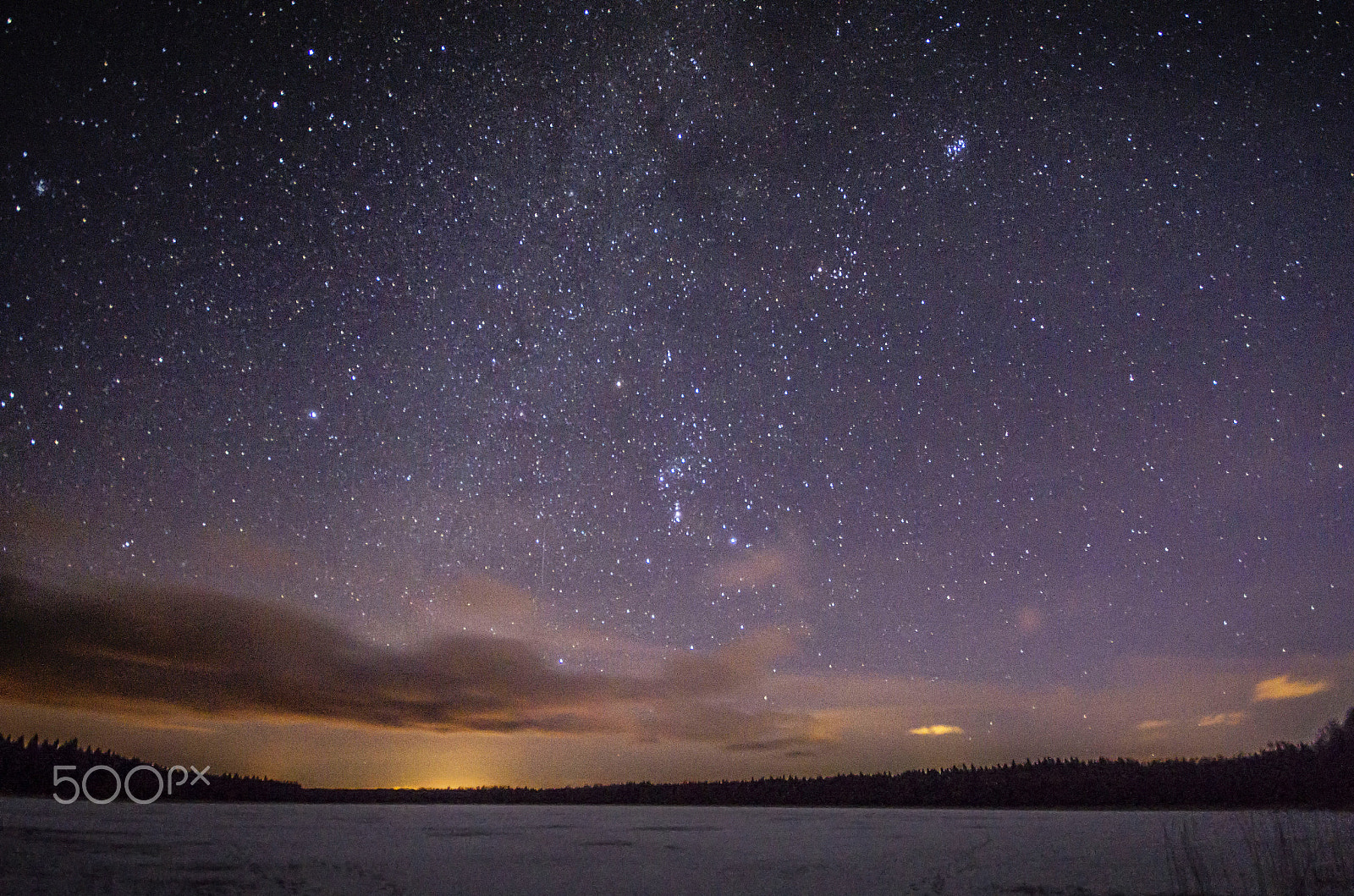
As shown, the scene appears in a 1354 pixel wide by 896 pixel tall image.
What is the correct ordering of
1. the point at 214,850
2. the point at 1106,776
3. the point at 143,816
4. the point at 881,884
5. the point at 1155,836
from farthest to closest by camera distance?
the point at 1106,776, the point at 143,816, the point at 1155,836, the point at 214,850, the point at 881,884

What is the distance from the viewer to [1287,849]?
13477 mm

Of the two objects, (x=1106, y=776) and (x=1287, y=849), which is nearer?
(x=1287, y=849)

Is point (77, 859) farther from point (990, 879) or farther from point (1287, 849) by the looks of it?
point (1287, 849)

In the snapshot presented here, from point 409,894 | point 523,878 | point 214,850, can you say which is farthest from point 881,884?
point 214,850

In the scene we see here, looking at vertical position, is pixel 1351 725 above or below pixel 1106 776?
above

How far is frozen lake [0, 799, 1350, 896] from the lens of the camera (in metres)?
11.1

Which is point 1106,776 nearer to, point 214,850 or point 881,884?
point 881,884

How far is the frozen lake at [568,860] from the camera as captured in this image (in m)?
11.1

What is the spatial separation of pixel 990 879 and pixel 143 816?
26477 millimetres

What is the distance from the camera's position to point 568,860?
1492cm

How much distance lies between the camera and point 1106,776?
54.9 meters


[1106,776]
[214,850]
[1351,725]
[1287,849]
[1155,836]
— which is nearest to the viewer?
[1287,849]

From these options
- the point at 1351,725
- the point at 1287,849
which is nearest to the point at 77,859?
the point at 1287,849

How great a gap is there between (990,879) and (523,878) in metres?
6.88
